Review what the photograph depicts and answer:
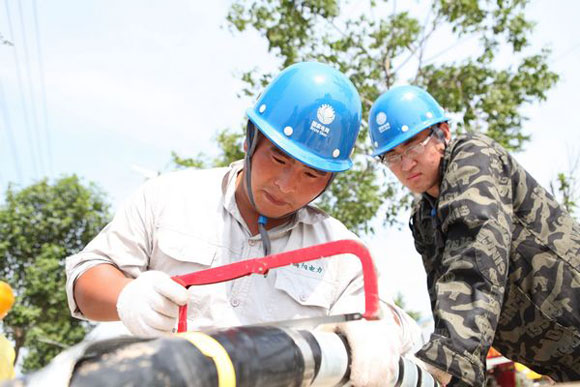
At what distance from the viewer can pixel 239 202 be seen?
2.41 metres

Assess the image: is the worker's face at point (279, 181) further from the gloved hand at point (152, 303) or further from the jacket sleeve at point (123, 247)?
the gloved hand at point (152, 303)

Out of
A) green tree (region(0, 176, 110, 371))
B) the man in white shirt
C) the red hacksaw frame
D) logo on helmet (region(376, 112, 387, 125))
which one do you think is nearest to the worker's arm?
the man in white shirt

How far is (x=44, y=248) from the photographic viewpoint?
20.3 m

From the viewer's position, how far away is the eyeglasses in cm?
344

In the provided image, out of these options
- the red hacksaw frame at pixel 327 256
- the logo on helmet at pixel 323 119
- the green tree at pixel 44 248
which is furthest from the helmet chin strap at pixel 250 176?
the green tree at pixel 44 248

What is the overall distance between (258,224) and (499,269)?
3.42ft

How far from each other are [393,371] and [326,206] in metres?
9.83

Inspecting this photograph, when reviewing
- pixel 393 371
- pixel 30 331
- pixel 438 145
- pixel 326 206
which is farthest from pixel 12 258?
pixel 393 371

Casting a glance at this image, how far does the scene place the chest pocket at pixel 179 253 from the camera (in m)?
2.19

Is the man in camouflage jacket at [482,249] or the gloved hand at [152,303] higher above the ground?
the gloved hand at [152,303]

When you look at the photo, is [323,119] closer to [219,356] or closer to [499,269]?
[499,269]

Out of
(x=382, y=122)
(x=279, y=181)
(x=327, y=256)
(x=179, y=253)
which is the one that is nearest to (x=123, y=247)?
(x=179, y=253)

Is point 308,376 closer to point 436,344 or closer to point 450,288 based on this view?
point 436,344

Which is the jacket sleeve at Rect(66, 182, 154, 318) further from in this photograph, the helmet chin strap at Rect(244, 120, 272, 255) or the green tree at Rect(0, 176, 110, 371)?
the green tree at Rect(0, 176, 110, 371)
